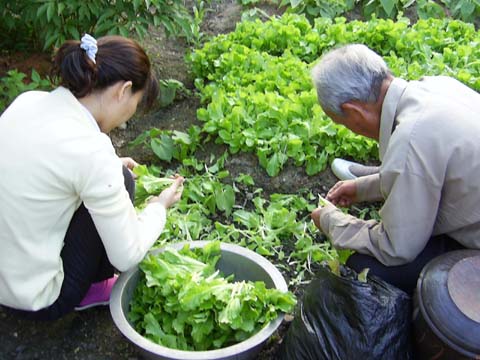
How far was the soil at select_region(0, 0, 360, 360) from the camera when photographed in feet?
9.08

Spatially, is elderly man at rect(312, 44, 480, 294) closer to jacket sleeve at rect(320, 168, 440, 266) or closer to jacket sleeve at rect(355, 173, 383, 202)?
jacket sleeve at rect(320, 168, 440, 266)

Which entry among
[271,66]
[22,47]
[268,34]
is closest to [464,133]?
[271,66]

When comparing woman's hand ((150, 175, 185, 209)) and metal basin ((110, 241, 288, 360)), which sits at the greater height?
woman's hand ((150, 175, 185, 209))

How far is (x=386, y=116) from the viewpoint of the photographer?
251 cm

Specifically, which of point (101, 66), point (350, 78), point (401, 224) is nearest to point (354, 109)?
point (350, 78)

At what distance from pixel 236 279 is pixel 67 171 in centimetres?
97

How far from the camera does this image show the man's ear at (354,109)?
2.54 meters

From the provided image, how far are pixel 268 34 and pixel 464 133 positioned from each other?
7.98 ft

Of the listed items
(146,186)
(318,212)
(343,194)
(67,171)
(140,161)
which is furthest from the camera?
(140,161)

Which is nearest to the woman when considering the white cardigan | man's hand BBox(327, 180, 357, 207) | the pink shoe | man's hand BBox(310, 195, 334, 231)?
the white cardigan

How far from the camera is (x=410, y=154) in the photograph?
237 cm

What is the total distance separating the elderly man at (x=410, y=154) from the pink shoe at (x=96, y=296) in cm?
110

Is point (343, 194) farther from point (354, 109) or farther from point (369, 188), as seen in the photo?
point (354, 109)

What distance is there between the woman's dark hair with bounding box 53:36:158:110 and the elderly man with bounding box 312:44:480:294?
736mm
